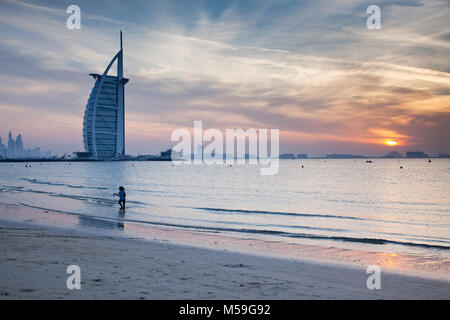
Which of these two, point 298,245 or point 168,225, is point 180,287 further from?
point 168,225

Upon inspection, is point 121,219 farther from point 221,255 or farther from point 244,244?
point 221,255

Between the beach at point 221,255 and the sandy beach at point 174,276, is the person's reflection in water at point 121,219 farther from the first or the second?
the sandy beach at point 174,276

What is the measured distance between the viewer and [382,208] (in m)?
31.0

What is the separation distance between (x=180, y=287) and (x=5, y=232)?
1052cm

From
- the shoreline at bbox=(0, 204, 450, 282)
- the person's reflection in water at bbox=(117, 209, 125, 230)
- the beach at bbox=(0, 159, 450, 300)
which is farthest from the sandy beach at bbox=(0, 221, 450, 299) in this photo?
the person's reflection in water at bbox=(117, 209, 125, 230)

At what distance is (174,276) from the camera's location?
859 cm

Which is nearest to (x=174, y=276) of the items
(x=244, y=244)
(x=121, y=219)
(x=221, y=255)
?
(x=221, y=255)

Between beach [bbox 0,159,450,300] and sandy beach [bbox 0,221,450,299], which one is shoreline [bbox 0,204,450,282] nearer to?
beach [bbox 0,159,450,300]

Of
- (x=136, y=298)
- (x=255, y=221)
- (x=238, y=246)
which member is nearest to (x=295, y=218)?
(x=255, y=221)

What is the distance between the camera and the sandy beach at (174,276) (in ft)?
23.4

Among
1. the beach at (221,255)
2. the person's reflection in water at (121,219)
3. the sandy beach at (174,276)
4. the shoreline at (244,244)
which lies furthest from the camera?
the person's reflection in water at (121,219)

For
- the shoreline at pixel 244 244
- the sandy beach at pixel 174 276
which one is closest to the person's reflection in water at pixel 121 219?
the shoreline at pixel 244 244

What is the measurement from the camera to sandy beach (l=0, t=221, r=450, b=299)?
7129mm

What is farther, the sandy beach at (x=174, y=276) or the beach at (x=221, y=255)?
the beach at (x=221, y=255)
